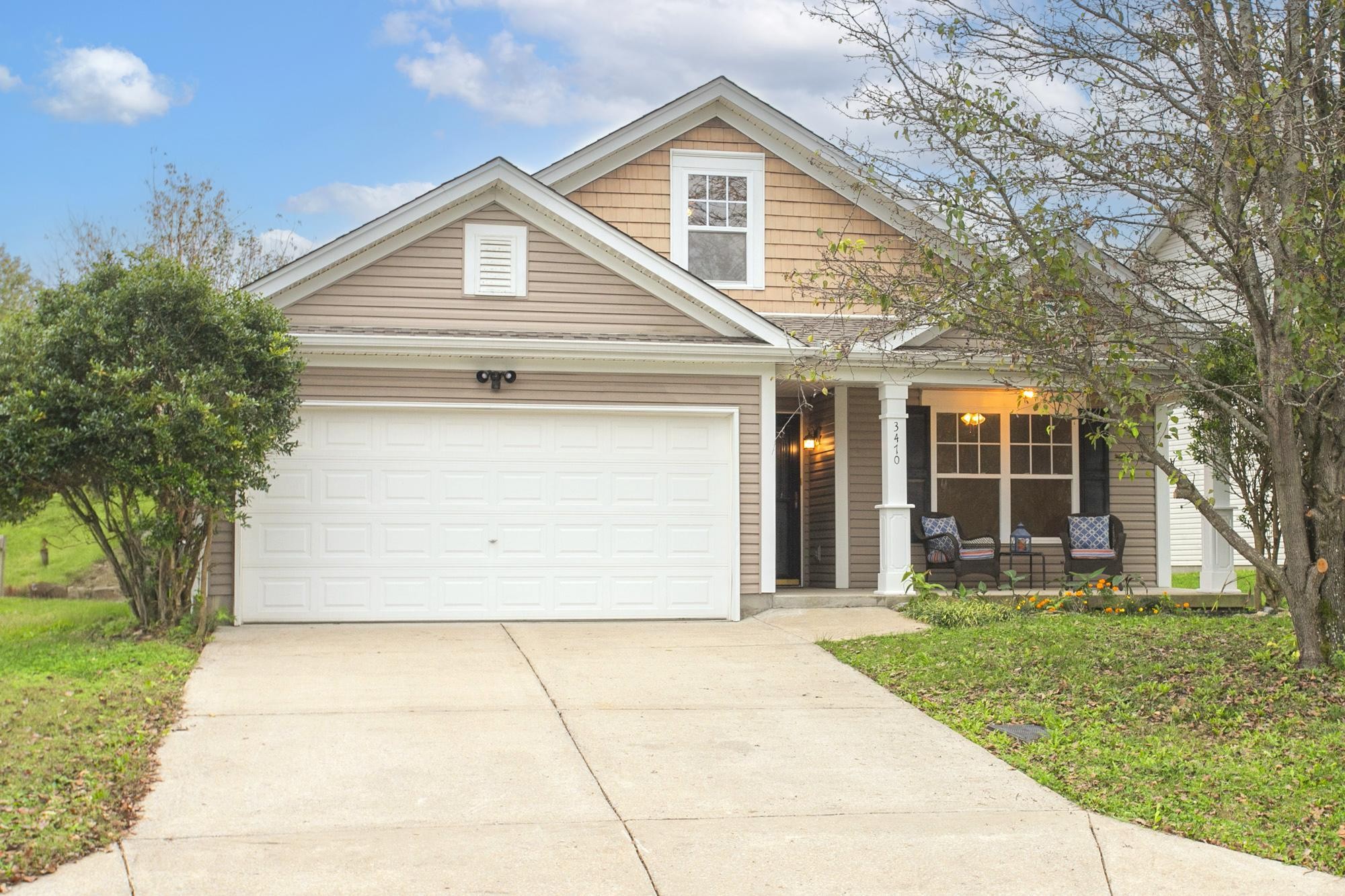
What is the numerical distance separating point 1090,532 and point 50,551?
1648 cm

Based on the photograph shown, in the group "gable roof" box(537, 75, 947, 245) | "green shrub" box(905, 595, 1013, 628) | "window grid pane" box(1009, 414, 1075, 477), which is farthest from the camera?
"window grid pane" box(1009, 414, 1075, 477)

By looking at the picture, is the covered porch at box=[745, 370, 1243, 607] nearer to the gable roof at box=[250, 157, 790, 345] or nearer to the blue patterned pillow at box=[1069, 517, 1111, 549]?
the blue patterned pillow at box=[1069, 517, 1111, 549]

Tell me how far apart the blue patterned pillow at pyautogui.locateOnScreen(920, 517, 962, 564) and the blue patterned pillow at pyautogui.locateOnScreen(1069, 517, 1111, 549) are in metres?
1.34

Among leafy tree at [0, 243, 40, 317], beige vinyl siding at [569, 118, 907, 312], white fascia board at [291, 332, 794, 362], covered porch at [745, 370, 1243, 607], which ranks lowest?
covered porch at [745, 370, 1243, 607]

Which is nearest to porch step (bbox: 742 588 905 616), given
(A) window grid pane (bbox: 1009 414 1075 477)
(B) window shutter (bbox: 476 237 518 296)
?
(A) window grid pane (bbox: 1009 414 1075 477)

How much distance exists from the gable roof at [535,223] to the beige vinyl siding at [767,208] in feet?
6.49

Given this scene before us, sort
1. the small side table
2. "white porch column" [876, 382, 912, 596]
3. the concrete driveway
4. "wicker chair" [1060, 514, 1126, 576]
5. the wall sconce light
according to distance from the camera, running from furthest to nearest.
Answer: the small side table → "wicker chair" [1060, 514, 1126, 576] → "white porch column" [876, 382, 912, 596] → the wall sconce light → the concrete driveway

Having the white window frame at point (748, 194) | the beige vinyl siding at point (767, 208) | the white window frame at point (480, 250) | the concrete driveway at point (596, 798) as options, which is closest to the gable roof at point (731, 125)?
the beige vinyl siding at point (767, 208)

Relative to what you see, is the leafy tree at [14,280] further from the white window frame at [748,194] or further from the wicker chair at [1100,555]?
the wicker chair at [1100,555]

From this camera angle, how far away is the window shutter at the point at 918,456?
1515 centimetres

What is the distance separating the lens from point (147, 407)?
10.1 m

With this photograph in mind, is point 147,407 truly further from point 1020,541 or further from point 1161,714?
point 1020,541

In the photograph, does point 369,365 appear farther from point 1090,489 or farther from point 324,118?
point 324,118

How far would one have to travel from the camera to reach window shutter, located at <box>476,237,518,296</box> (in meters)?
12.8
